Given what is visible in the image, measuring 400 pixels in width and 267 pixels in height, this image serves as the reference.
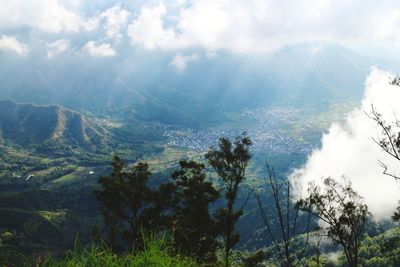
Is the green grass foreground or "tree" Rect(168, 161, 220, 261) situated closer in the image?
the green grass foreground

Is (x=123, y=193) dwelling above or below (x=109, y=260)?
above

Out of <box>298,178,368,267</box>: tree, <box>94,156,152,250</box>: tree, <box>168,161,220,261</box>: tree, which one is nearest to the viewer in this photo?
<box>298,178,368,267</box>: tree

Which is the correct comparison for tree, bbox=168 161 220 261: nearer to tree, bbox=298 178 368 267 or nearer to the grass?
tree, bbox=298 178 368 267

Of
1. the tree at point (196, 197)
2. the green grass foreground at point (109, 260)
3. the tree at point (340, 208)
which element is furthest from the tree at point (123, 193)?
the green grass foreground at point (109, 260)

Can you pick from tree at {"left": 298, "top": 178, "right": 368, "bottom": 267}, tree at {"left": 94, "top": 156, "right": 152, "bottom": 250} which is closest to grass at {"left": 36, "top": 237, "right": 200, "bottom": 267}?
tree at {"left": 298, "top": 178, "right": 368, "bottom": 267}

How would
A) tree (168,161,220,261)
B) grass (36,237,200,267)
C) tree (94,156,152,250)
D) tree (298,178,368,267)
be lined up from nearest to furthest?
1. grass (36,237,200,267)
2. tree (298,178,368,267)
3. tree (168,161,220,261)
4. tree (94,156,152,250)

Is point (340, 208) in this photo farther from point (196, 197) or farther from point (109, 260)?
point (109, 260)

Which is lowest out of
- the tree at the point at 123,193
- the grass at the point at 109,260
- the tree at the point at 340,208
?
the grass at the point at 109,260

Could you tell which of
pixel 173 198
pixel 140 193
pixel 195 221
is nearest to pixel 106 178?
pixel 140 193

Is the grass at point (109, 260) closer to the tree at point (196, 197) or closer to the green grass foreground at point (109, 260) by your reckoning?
the green grass foreground at point (109, 260)

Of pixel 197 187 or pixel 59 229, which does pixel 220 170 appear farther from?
pixel 59 229

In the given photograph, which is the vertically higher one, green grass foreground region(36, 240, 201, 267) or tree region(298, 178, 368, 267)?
tree region(298, 178, 368, 267)

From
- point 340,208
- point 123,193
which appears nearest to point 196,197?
point 123,193
